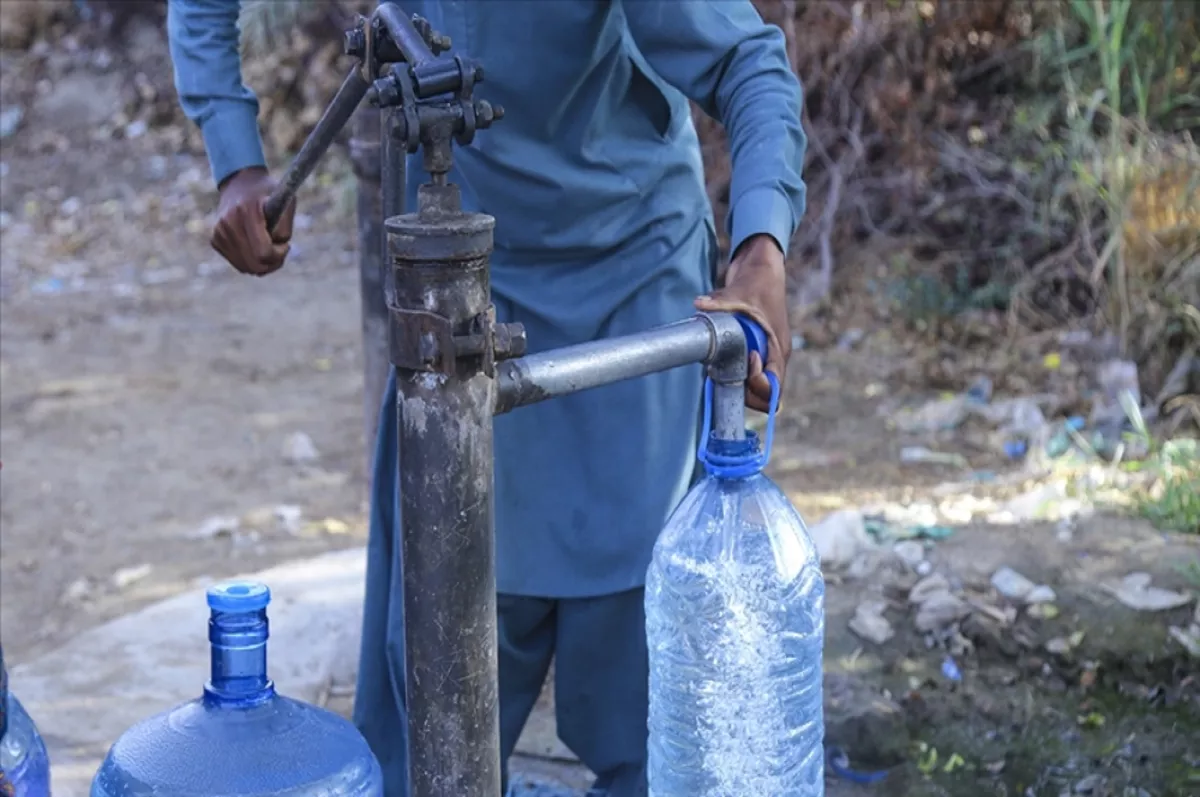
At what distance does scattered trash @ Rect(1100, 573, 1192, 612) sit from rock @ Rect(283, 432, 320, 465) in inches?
107

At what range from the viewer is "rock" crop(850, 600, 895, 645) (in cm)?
322

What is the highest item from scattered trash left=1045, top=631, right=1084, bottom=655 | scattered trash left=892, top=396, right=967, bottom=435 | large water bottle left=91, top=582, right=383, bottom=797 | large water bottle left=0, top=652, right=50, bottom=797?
large water bottle left=91, top=582, right=383, bottom=797

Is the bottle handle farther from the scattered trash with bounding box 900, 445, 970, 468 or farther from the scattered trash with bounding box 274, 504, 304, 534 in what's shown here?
the scattered trash with bounding box 900, 445, 970, 468

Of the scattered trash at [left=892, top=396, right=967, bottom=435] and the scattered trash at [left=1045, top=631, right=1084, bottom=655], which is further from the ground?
the scattered trash at [left=1045, top=631, right=1084, bottom=655]

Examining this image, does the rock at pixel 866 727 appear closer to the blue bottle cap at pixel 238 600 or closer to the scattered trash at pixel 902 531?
the scattered trash at pixel 902 531

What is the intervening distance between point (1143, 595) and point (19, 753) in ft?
7.99

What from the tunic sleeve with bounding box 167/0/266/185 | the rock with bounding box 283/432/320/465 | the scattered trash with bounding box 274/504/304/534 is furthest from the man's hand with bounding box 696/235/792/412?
the rock with bounding box 283/432/320/465

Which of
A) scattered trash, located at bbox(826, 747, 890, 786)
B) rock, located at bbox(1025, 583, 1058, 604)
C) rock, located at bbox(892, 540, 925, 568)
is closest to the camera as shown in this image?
scattered trash, located at bbox(826, 747, 890, 786)

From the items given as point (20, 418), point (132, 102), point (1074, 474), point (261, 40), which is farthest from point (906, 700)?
point (132, 102)

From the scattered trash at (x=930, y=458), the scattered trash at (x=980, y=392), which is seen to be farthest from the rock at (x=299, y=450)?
the scattered trash at (x=980, y=392)

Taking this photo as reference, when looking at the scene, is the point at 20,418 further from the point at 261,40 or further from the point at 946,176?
the point at 946,176

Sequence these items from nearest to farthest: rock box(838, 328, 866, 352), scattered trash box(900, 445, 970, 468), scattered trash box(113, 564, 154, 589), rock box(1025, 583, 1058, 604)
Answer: rock box(1025, 583, 1058, 604) → scattered trash box(113, 564, 154, 589) → scattered trash box(900, 445, 970, 468) → rock box(838, 328, 866, 352)

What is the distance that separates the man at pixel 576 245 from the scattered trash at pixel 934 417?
2976 millimetres

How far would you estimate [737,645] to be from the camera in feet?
5.80
